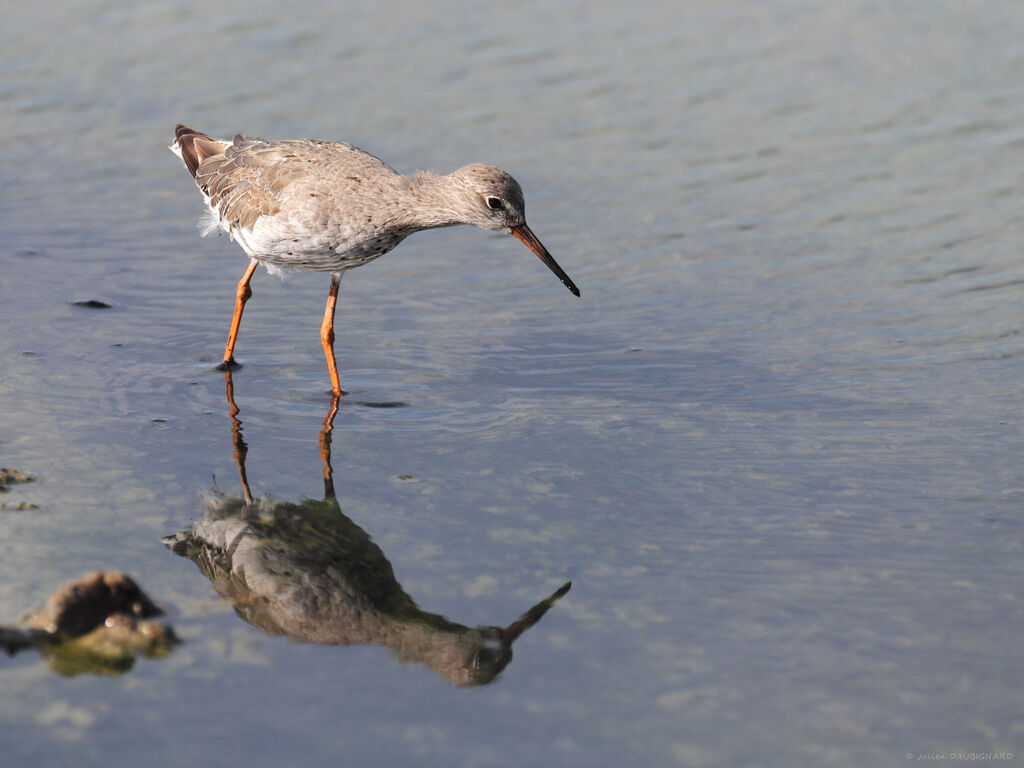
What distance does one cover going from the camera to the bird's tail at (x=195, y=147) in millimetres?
9922

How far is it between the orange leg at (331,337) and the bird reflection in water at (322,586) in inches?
56.8

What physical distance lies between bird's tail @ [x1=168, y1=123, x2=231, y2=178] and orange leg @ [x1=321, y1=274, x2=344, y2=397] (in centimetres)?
156

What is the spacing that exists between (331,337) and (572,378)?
173cm

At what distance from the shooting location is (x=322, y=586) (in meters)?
6.34

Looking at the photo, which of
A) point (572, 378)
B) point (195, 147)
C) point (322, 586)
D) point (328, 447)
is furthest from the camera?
point (195, 147)

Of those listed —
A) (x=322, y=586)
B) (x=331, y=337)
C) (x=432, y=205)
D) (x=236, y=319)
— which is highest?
(x=432, y=205)

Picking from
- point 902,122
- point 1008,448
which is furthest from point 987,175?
point 1008,448

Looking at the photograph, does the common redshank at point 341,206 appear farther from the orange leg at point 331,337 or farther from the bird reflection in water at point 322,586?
the bird reflection in water at point 322,586

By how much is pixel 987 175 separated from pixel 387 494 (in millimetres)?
7273

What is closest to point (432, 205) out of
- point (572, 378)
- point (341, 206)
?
point (341, 206)

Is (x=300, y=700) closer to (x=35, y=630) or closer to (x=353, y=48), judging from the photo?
(x=35, y=630)

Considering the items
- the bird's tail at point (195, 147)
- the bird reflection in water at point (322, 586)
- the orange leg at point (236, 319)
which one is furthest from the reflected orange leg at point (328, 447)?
the bird's tail at point (195, 147)

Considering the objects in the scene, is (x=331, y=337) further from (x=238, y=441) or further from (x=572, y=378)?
(x=572, y=378)

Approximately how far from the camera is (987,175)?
11773 mm
